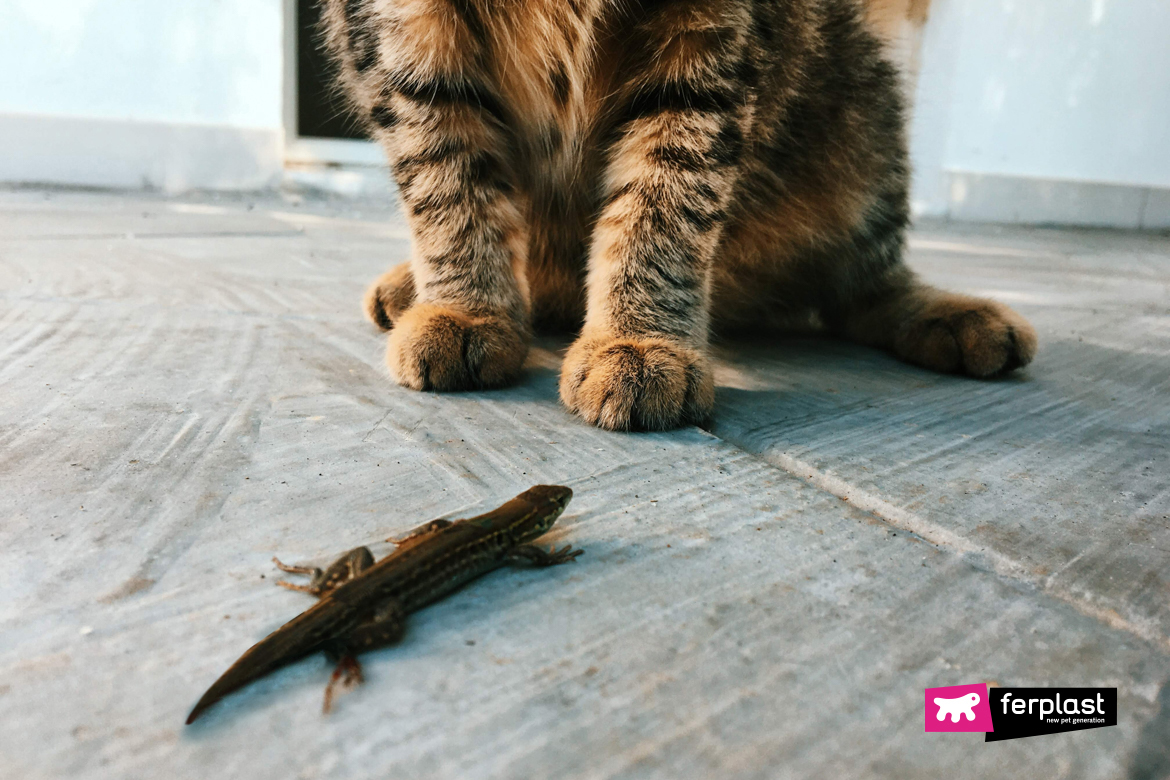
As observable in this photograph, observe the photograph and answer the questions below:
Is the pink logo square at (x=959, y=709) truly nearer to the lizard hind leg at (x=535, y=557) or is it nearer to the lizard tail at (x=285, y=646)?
the lizard hind leg at (x=535, y=557)

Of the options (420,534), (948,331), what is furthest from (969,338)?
(420,534)

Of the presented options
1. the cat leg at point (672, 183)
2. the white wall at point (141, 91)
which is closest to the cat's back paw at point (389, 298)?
the cat leg at point (672, 183)

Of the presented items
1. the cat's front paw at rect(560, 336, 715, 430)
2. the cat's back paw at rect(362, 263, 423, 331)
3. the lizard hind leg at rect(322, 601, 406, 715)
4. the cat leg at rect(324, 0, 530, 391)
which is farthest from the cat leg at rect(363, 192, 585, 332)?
the lizard hind leg at rect(322, 601, 406, 715)

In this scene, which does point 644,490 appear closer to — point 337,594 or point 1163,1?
point 337,594

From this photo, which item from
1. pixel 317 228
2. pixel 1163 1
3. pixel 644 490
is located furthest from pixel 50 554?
pixel 1163 1

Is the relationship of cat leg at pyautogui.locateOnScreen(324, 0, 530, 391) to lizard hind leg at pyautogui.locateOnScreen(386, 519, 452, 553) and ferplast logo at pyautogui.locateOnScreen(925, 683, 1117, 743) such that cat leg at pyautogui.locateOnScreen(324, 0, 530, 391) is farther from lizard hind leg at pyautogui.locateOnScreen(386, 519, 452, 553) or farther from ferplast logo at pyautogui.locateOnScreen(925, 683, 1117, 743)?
ferplast logo at pyautogui.locateOnScreen(925, 683, 1117, 743)
